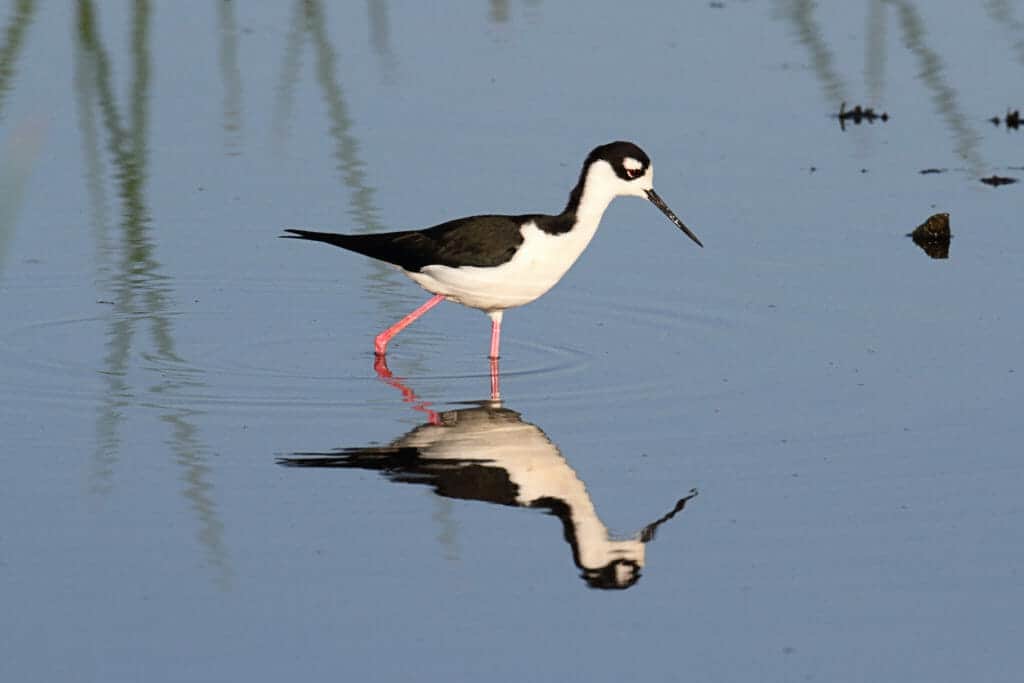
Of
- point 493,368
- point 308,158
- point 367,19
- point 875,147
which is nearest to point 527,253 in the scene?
point 493,368

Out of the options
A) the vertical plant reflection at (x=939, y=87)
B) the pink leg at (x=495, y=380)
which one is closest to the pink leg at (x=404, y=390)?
the pink leg at (x=495, y=380)

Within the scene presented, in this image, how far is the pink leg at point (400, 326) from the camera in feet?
26.5

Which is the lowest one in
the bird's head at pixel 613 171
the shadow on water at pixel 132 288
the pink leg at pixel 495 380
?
the pink leg at pixel 495 380

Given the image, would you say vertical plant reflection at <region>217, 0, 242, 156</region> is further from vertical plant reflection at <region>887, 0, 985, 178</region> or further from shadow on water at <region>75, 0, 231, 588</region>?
vertical plant reflection at <region>887, 0, 985, 178</region>

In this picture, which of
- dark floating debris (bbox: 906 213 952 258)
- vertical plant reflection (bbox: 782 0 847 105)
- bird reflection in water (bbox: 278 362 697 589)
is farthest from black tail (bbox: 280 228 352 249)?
vertical plant reflection (bbox: 782 0 847 105)

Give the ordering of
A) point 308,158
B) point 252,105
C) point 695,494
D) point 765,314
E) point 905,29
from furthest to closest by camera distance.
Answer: point 905,29
point 252,105
point 308,158
point 765,314
point 695,494

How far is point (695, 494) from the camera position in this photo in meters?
6.34

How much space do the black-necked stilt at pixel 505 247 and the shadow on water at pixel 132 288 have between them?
0.81m

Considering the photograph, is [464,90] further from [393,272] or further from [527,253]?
[527,253]

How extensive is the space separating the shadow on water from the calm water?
0.07ft

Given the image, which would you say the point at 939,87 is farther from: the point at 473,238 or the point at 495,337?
the point at 495,337

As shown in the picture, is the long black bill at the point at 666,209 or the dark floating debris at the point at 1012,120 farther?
the dark floating debris at the point at 1012,120

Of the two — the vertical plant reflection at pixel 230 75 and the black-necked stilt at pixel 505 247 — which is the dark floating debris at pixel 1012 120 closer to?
the black-necked stilt at pixel 505 247

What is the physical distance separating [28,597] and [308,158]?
17.7 feet
